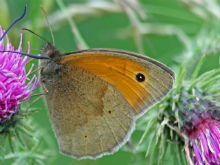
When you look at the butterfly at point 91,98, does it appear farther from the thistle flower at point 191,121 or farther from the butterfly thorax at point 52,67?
the thistle flower at point 191,121

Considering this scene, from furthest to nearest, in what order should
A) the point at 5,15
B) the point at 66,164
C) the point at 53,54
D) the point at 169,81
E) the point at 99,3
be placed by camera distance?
1. the point at 66,164
2. the point at 99,3
3. the point at 5,15
4. the point at 53,54
5. the point at 169,81

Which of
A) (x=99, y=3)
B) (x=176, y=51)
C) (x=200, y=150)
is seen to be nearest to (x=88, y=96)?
(x=200, y=150)

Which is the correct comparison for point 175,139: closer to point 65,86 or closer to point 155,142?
point 155,142

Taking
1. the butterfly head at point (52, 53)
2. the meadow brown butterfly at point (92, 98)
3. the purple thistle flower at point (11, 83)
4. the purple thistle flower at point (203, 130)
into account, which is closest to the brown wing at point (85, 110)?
the meadow brown butterfly at point (92, 98)

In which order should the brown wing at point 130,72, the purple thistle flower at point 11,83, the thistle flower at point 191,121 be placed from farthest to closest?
1. the thistle flower at point 191,121
2. the brown wing at point 130,72
3. the purple thistle flower at point 11,83

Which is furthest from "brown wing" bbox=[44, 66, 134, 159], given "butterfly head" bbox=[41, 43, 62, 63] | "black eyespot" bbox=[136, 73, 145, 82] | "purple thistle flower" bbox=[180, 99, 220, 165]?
"purple thistle flower" bbox=[180, 99, 220, 165]

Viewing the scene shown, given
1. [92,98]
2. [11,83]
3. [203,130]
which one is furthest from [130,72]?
[11,83]

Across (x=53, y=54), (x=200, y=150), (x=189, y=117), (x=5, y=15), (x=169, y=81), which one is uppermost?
(x=5, y=15)

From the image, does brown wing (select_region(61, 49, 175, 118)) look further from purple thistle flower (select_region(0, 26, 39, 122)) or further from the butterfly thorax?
purple thistle flower (select_region(0, 26, 39, 122))
